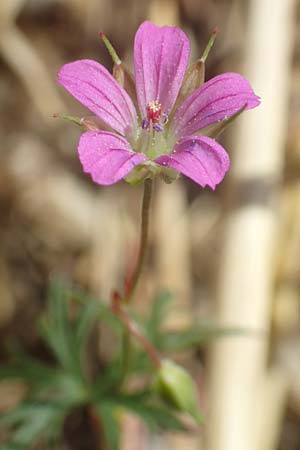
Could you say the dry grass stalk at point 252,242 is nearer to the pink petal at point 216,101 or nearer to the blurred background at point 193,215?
the blurred background at point 193,215

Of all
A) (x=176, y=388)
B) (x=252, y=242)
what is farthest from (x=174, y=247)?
(x=176, y=388)

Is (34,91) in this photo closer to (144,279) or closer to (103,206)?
(103,206)

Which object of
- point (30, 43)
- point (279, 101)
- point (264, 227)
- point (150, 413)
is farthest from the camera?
point (30, 43)

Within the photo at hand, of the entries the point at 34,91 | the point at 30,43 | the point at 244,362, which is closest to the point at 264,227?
the point at 244,362

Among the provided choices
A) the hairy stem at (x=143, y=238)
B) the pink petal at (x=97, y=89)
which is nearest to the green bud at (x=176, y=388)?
the hairy stem at (x=143, y=238)

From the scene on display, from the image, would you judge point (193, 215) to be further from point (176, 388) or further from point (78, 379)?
point (176, 388)

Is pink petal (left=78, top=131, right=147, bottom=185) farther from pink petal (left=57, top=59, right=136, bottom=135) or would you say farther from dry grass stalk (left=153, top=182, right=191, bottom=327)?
dry grass stalk (left=153, top=182, right=191, bottom=327)

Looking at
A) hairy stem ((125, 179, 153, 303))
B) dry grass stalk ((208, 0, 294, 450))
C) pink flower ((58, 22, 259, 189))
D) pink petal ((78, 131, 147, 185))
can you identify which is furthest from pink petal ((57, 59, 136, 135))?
dry grass stalk ((208, 0, 294, 450))
